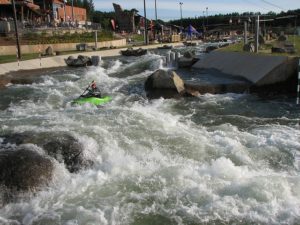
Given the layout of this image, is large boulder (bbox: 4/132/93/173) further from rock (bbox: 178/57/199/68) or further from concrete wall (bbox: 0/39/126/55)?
concrete wall (bbox: 0/39/126/55)

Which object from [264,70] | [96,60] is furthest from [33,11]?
[264,70]

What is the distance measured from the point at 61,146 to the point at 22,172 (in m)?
1.49

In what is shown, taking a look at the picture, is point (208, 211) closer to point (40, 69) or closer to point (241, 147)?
point (241, 147)

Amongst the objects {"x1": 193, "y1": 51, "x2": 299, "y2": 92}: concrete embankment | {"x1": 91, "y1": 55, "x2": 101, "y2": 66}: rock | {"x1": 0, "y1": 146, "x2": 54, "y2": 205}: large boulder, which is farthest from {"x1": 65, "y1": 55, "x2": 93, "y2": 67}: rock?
{"x1": 0, "y1": 146, "x2": 54, "y2": 205}: large boulder

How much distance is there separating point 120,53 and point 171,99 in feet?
90.3

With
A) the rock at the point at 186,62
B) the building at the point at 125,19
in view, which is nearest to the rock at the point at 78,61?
the rock at the point at 186,62

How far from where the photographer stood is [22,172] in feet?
29.0

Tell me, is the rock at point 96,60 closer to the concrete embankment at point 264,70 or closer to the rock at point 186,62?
the rock at point 186,62

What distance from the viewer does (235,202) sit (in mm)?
8375

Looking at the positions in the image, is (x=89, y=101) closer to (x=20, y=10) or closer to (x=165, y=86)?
(x=165, y=86)

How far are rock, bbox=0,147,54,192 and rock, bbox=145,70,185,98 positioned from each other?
1025cm

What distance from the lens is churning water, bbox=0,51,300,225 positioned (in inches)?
318

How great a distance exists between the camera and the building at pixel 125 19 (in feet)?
328

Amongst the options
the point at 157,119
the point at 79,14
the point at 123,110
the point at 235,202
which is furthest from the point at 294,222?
the point at 79,14
